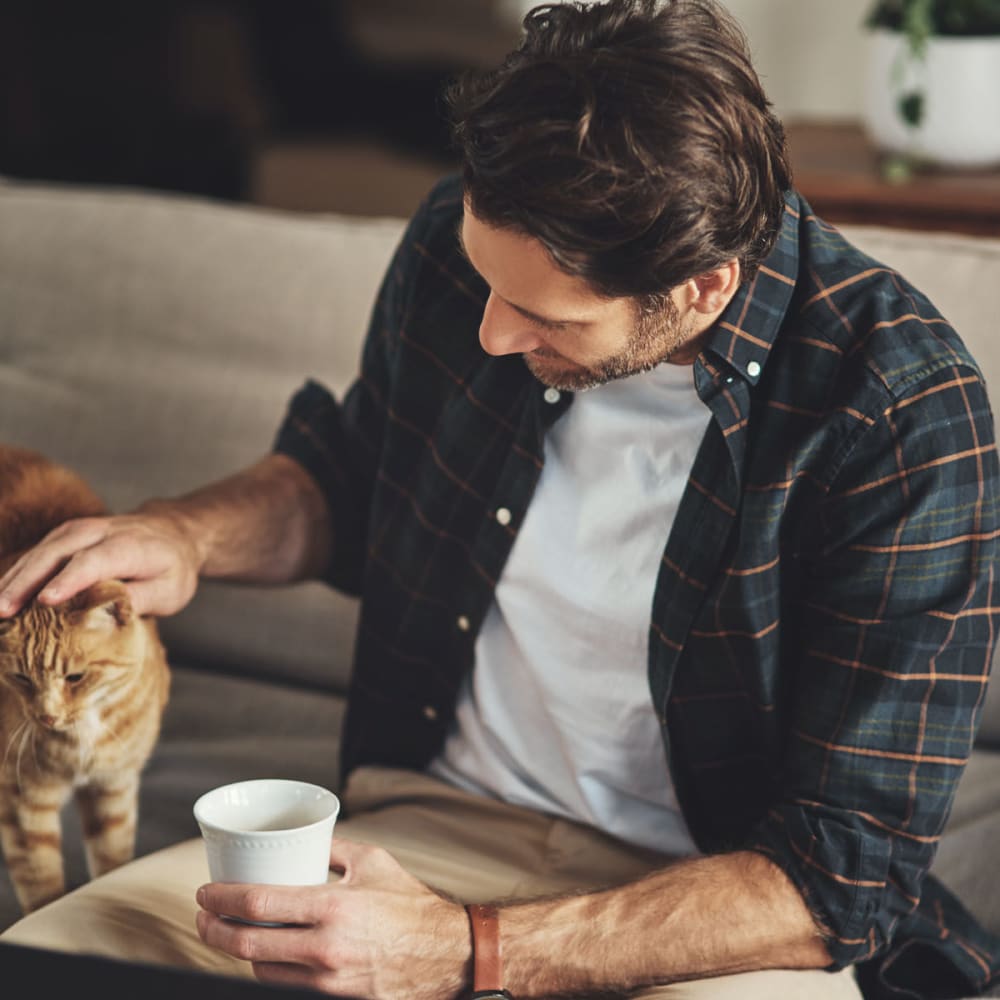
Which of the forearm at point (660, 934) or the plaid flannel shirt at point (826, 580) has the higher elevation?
the plaid flannel shirt at point (826, 580)

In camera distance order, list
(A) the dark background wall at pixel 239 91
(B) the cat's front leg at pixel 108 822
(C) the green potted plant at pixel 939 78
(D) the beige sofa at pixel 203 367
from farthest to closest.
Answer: (A) the dark background wall at pixel 239 91 < (C) the green potted plant at pixel 939 78 < (D) the beige sofa at pixel 203 367 < (B) the cat's front leg at pixel 108 822

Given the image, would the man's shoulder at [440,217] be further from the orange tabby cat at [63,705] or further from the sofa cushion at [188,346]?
the orange tabby cat at [63,705]

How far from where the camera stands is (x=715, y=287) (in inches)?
39.7

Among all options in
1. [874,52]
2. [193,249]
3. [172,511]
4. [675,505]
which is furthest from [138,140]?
[675,505]

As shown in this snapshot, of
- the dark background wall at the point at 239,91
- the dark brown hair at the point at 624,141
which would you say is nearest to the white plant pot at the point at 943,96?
the dark brown hair at the point at 624,141

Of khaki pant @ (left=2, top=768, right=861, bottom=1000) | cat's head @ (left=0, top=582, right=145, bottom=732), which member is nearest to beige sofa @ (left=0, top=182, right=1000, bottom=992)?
khaki pant @ (left=2, top=768, right=861, bottom=1000)

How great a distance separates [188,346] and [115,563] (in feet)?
2.07

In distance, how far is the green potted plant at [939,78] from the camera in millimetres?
1667

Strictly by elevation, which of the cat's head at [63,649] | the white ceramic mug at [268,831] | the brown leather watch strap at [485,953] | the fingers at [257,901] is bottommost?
the brown leather watch strap at [485,953]

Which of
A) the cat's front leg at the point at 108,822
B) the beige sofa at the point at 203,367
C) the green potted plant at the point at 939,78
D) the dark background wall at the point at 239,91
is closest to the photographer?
the cat's front leg at the point at 108,822

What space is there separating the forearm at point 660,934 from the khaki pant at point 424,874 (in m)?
0.02

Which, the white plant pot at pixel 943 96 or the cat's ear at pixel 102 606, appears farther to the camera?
the white plant pot at pixel 943 96

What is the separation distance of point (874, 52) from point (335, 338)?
2.83 ft

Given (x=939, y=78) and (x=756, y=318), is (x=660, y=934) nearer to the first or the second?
(x=756, y=318)
